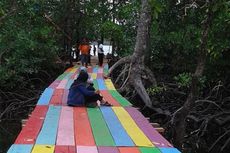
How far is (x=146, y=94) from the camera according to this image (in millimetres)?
11992

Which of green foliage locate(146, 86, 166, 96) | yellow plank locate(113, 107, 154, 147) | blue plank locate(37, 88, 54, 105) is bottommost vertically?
green foliage locate(146, 86, 166, 96)

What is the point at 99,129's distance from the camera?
21.8ft

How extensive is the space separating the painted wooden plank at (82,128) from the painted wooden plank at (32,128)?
49cm

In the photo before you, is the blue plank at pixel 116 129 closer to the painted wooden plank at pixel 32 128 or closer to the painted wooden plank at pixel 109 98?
the painted wooden plank at pixel 109 98

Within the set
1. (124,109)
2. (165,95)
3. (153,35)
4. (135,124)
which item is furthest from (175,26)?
(135,124)

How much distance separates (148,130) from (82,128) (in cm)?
87

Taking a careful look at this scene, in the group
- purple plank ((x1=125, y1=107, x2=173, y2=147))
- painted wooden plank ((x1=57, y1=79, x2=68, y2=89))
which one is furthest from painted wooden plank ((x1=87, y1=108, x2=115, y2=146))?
painted wooden plank ((x1=57, y1=79, x2=68, y2=89))

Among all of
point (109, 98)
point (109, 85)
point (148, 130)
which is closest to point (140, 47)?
point (109, 85)

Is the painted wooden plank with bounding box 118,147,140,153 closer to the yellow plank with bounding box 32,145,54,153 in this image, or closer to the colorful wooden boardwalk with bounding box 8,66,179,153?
the colorful wooden boardwalk with bounding box 8,66,179,153

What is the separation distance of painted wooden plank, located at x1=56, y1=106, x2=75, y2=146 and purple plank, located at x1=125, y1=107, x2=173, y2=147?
941 millimetres

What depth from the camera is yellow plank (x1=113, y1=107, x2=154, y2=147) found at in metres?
5.95

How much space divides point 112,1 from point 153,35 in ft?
23.0

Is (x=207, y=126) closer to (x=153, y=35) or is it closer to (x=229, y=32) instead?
(x=229, y=32)

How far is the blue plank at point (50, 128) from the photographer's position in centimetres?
577
